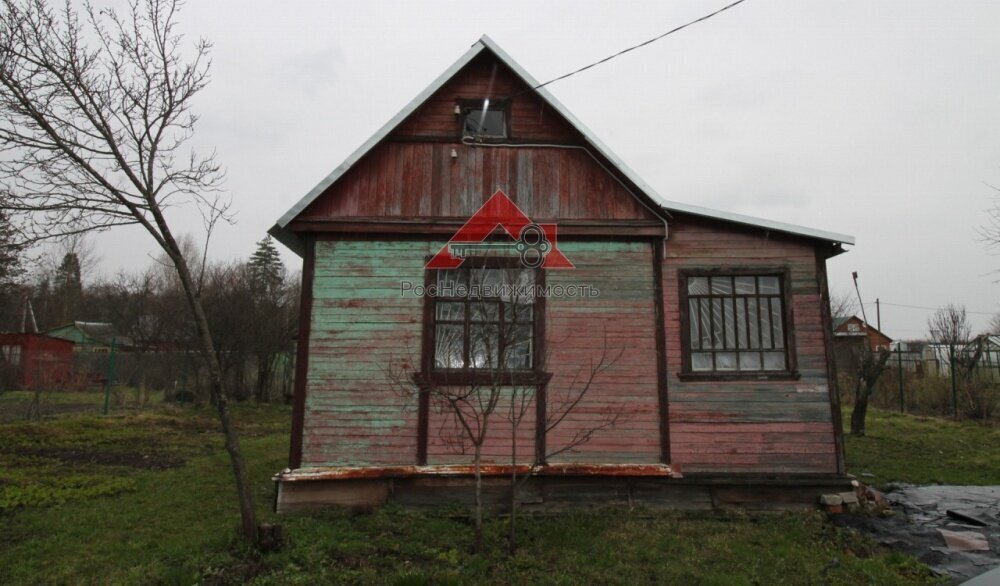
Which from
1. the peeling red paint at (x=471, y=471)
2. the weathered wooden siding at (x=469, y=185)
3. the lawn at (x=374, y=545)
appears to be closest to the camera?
the lawn at (x=374, y=545)

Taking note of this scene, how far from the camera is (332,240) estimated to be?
8039 millimetres

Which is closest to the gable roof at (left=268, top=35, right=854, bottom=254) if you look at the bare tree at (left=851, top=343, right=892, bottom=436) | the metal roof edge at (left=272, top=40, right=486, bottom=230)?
the metal roof edge at (left=272, top=40, right=486, bottom=230)

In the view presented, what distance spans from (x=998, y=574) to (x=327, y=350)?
23.0 ft

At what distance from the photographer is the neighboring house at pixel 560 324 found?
7.56m

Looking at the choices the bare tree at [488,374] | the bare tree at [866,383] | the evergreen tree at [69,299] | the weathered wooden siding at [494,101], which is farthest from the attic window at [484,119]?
the evergreen tree at [69,299]

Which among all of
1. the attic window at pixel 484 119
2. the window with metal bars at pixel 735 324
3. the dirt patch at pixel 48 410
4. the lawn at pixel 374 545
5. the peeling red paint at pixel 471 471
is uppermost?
the attic window at pixel 484 119

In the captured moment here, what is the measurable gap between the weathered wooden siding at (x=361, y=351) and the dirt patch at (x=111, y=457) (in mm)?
5066

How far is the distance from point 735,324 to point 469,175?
4.43 meters

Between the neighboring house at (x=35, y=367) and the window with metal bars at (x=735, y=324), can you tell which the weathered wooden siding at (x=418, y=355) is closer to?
the window with metal bars at (x=735, y=324)

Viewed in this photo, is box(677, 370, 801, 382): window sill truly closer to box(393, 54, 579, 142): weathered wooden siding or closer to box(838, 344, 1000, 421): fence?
box(393, 54, 579, 142): weathered wooden siding

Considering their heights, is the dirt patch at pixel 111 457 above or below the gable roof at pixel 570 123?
below

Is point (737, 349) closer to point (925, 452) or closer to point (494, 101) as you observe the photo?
point (494, 101)

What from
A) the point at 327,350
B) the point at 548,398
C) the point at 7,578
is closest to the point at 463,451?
the point at 548,398

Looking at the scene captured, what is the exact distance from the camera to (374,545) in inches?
242
